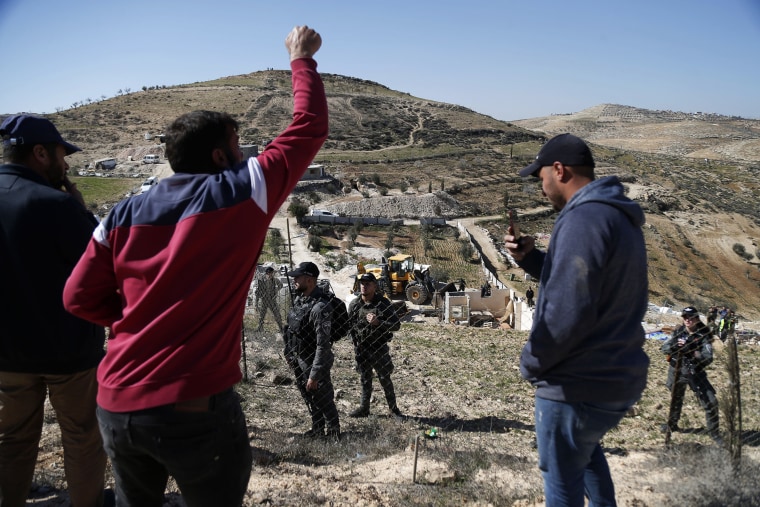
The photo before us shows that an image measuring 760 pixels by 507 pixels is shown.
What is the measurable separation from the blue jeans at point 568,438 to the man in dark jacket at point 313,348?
2.82 metres

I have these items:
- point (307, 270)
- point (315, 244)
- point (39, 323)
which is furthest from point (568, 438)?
point (315, 244)

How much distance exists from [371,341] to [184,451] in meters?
4.40

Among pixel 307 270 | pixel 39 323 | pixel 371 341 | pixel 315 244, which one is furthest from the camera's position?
pixel 315 244

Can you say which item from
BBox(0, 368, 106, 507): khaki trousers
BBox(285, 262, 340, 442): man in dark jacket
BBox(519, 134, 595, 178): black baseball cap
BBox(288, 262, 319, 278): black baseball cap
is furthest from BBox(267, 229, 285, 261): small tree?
BBox(519, 134, 595, 178): black baseball cap

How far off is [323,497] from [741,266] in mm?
37181

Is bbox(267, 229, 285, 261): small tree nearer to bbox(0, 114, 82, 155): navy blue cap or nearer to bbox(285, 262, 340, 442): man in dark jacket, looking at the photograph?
bbox(285, 262, 340, 442): man in dark jacket

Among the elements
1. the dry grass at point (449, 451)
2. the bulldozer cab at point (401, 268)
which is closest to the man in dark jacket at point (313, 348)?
the dry grass at point (449, 451)

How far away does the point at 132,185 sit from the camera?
131ft

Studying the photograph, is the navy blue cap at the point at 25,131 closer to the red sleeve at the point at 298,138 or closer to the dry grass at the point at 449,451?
the red sleeve at the point at 298,138

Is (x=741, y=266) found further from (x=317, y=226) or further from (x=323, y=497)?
(x=323, y=497)

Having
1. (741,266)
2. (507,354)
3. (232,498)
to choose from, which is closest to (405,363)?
(507,354)

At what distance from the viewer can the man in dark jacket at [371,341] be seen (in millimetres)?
5957

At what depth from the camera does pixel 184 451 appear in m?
1.68

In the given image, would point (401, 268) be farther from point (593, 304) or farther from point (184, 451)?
point (184, 451)
